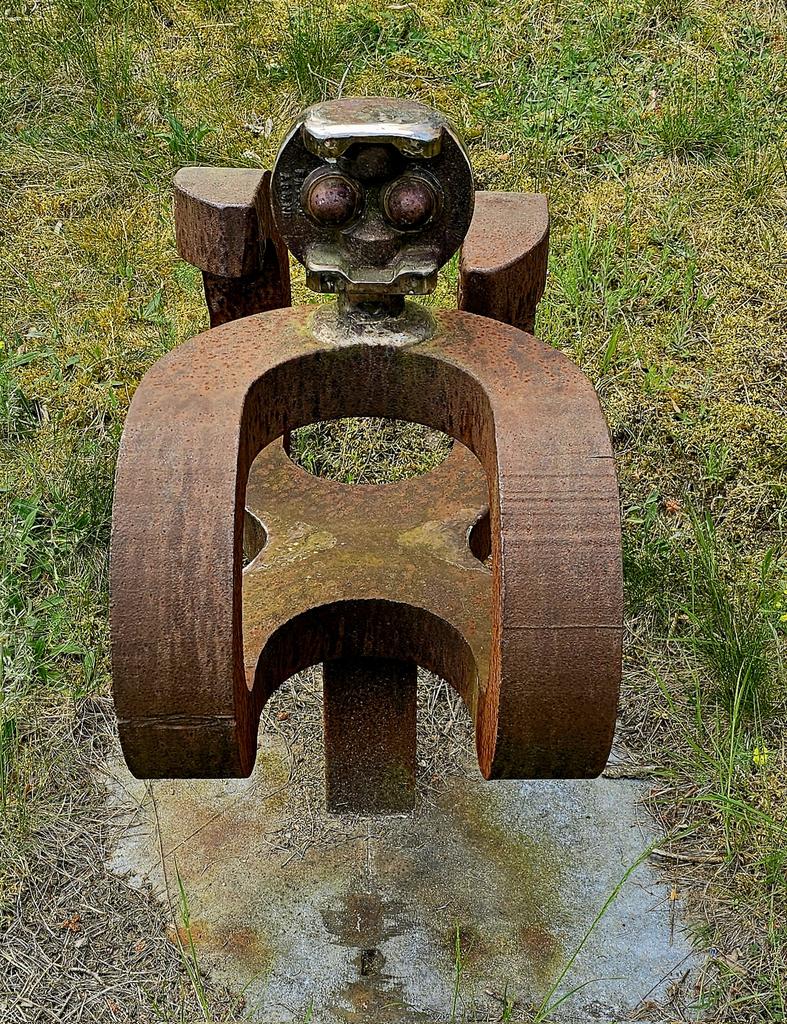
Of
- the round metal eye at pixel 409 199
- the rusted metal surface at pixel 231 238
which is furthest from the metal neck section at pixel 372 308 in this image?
the rusted metal surface at pixel 231 238

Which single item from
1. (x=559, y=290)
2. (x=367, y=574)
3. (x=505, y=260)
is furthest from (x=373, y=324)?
(x=559, y=290)

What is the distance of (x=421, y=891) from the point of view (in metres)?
2.30

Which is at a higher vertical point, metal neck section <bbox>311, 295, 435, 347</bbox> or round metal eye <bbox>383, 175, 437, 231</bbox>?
round metal eye <bbox>383, 175, 437, 231</bbox>

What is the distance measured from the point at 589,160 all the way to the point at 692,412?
1062 mm

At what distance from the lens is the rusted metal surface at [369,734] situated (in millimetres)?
2248

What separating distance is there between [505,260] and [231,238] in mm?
494

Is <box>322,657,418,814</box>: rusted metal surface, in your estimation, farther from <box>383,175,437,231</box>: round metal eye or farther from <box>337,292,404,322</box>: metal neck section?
<box>383,175,437,231</box>: round metal eye

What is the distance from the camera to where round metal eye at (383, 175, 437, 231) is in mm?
1762

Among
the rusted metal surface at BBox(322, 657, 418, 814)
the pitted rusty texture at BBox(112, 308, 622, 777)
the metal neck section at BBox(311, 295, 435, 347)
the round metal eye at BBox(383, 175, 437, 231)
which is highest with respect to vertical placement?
the round metal eye at BBox(383, 175, 437, 231)

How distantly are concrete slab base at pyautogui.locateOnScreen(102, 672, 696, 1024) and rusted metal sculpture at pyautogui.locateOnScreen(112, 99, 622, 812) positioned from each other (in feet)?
0.50

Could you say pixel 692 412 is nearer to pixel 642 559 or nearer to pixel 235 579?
pixel 642 559

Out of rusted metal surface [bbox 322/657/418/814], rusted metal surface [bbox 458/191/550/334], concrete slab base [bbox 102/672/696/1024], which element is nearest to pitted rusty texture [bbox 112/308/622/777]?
rusted metal surface [bbox 458/191/550/334]

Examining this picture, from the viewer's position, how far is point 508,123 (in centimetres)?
391

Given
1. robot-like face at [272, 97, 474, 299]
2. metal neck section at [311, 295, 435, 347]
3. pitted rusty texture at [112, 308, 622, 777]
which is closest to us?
pitted rusty texture at [112, 308, 622, 777]
